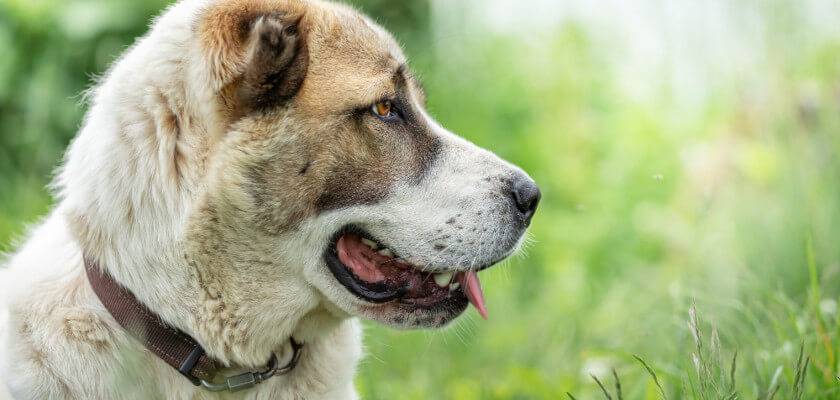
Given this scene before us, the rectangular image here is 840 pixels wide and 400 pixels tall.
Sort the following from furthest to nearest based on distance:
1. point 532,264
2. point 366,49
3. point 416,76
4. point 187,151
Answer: point 532,264 < point 416,76 < point 366,49 < point 187,151

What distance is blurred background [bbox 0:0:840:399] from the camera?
4141mm

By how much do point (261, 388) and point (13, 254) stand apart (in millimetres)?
1184

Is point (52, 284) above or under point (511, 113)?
above

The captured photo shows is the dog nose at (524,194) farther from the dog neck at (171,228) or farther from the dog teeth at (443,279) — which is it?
the dog neck at (171,228)

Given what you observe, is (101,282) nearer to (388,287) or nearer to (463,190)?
(388,287)

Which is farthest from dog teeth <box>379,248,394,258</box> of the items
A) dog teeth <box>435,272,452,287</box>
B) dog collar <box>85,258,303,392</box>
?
dog collar <box>85,258,303,392</box>

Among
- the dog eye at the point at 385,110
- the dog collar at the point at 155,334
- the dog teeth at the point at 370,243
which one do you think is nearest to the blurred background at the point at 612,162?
the dog eye at the point at 385,110

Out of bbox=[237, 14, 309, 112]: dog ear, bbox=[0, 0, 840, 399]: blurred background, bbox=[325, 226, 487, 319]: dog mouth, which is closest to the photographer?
bbox=[237, 14, 309, 112]: dog ear

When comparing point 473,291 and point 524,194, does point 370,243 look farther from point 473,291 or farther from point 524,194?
point 524,194

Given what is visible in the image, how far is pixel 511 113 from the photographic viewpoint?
22.7ft

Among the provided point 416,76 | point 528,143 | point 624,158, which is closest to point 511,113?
point 528,143

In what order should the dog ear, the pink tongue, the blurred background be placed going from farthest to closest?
1. the blurred background
2. the pink tongue
3. the dog ear

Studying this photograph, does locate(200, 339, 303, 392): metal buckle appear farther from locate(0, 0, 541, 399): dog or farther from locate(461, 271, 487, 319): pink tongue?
locate(461, 271, 487, 319): pink tongue

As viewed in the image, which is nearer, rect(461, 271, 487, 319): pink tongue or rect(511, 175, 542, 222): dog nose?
rect(511, 175, 542, 222): dog nose
